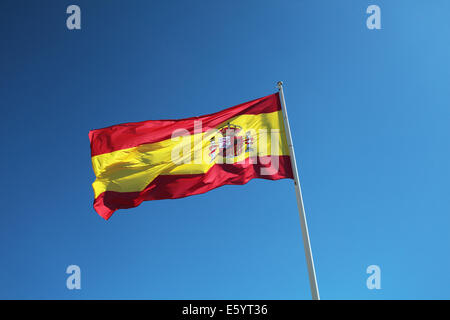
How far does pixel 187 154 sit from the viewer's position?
10.1 m

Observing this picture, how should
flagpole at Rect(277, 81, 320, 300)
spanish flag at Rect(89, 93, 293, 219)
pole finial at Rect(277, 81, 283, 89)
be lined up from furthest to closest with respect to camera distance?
pole finial at Rect(277, 81, 283, 89) → spanish flag at Rect(89, 93, 293, 219) → flagpole at Rect(277, 81, 320, 300)

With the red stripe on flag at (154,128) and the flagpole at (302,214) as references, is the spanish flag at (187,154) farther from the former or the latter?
the flagpole at (302,214)

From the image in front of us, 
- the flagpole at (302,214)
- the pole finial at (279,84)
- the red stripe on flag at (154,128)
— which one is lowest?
the flagpole at (302,214)

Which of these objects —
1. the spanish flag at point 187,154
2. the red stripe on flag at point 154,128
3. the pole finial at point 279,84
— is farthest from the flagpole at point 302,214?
the red stripe on flag at point 154,128

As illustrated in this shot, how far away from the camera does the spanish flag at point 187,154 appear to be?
970cm

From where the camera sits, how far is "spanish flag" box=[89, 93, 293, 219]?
970cm

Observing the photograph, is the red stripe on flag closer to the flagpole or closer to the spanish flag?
the spanish flag

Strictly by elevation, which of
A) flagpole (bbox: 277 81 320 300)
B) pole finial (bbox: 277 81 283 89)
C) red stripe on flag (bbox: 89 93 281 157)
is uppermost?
pole finial (bbox: 277 81 283 89)

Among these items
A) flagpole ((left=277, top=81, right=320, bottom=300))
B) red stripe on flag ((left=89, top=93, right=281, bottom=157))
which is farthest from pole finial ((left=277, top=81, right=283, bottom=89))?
red stripe on flag ((left=89, top=93, right=281, bottom=157))
